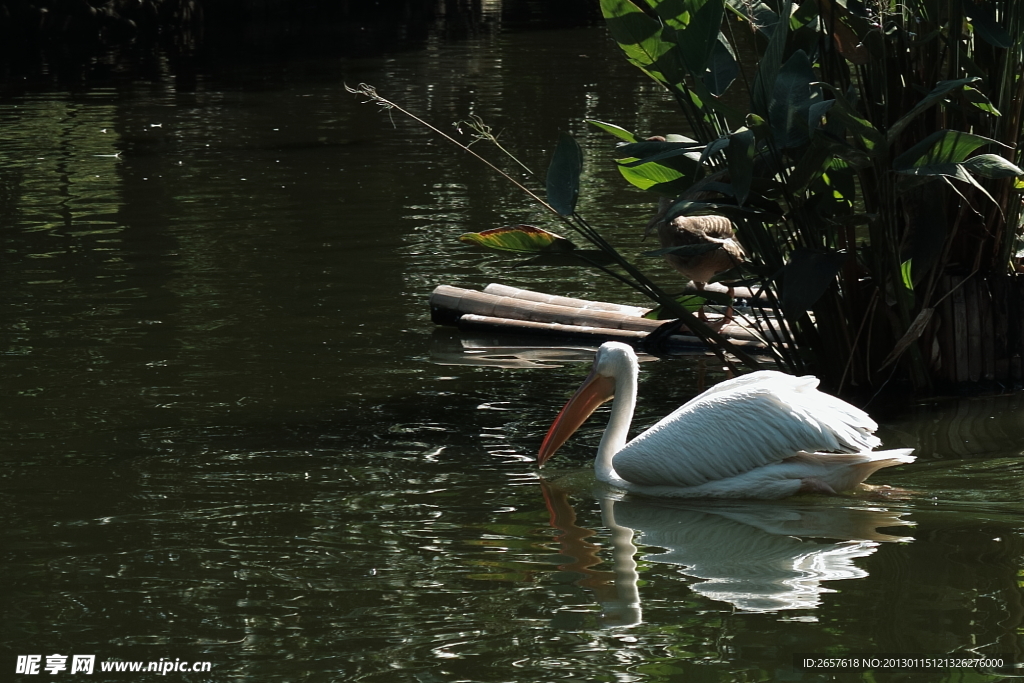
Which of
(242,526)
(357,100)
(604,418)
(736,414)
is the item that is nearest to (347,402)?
(604,418)

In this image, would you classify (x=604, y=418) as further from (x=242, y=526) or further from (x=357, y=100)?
(x=357, y=100)

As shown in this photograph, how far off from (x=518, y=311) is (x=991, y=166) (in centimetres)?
359

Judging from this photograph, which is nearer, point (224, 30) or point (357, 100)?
point (357, 100)

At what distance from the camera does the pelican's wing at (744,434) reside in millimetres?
5320

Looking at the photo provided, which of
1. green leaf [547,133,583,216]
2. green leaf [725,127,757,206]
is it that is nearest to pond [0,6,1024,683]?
green leaf [547,133,583,216]

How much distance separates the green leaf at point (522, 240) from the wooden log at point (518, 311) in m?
1.77

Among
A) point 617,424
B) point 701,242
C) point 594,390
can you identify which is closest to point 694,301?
point 701,242

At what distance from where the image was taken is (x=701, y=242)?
8.14 meters

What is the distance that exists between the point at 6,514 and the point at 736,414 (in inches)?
115

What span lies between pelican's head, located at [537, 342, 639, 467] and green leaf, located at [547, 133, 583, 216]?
79 centimetres

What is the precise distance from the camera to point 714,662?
3914 mm

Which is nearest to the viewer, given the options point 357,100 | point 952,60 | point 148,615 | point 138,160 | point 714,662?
point 714,662

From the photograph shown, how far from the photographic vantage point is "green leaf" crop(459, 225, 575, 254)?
6.45 meters

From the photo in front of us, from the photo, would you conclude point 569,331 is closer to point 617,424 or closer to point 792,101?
point 617,424
